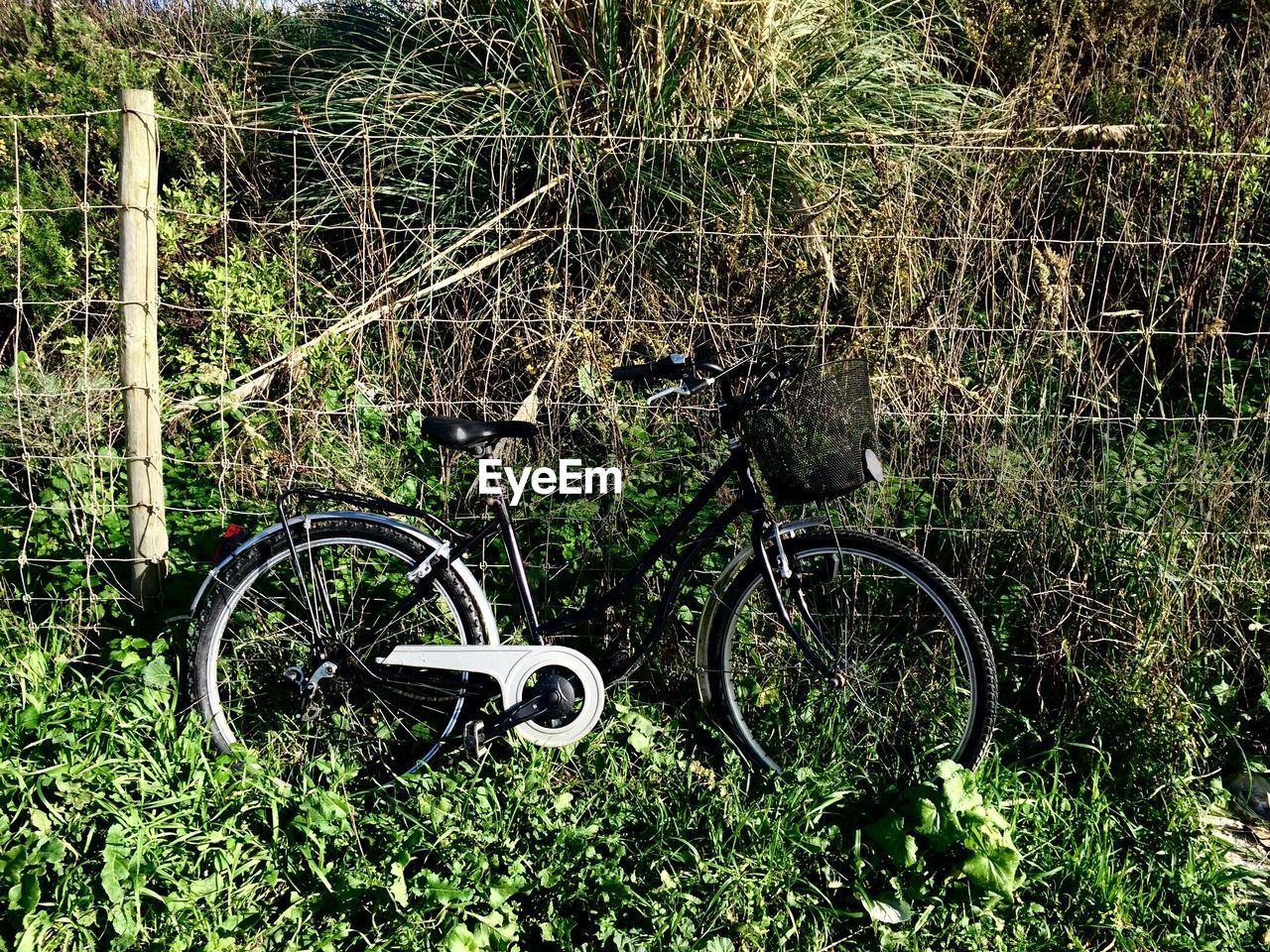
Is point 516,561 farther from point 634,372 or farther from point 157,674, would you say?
point 157,674

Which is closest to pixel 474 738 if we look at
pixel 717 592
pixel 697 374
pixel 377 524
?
pixel 377 524

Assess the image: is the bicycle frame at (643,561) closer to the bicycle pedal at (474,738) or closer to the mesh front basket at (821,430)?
the mesh front basket at (821,430)

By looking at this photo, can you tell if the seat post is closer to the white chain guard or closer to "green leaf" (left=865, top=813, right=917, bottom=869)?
the white chain guard

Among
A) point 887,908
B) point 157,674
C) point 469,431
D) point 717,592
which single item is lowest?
point 887,908

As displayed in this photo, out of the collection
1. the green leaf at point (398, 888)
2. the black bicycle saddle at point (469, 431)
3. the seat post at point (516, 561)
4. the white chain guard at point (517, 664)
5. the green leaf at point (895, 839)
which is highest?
the black bicycle saddle at point (469, 431)

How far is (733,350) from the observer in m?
3.66

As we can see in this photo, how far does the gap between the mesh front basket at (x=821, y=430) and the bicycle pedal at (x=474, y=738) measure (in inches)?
44.8

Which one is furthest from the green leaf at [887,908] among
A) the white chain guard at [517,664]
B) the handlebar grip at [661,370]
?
the handlebar grip at [661,370]

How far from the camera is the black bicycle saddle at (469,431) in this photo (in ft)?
9.10

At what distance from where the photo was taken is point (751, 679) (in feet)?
10.6

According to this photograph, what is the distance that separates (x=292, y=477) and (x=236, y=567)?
2.44 feet

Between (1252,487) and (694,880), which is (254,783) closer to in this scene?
(694,880)

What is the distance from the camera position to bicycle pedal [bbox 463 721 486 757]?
2930 millimetres

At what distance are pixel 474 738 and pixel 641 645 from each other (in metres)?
0.56
